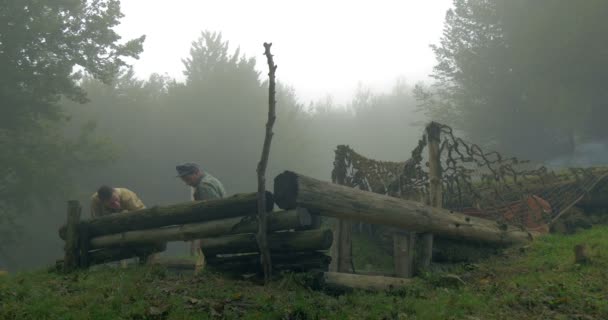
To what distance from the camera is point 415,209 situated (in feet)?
27.0

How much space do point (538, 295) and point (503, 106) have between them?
2825 centimetres

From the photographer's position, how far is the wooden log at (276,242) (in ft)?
23.5

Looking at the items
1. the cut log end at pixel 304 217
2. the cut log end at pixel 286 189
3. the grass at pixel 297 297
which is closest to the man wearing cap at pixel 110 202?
the grass at pixel 297 297

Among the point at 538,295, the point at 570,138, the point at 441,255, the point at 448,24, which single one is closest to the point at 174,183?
the point at 448,24

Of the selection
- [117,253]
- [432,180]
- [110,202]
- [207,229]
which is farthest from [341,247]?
[110,202]

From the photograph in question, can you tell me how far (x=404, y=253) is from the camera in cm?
884

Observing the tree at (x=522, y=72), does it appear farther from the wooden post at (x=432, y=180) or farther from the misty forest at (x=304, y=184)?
the wooden post at (x=432, y=180)

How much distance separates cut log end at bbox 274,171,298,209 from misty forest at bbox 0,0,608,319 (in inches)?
1.0

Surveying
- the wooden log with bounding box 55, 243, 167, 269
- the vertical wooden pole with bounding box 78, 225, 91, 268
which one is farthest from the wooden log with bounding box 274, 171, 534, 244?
the vertical wooden pole with bounding box 78, 225, 91, 268

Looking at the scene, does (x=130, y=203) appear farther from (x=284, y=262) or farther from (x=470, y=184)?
(x=470, y=184)

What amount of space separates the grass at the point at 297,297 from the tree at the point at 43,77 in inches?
571

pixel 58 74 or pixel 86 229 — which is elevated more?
pixel 58 74

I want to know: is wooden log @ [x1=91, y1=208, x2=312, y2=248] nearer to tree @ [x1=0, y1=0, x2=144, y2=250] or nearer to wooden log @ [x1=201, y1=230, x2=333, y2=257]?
wooden log @ [x1=201, y1=230, x2=333, y2=257]

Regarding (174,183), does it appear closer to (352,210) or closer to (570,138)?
(570,138)
